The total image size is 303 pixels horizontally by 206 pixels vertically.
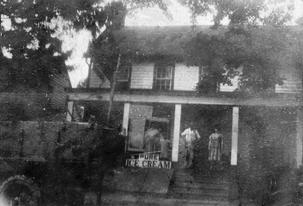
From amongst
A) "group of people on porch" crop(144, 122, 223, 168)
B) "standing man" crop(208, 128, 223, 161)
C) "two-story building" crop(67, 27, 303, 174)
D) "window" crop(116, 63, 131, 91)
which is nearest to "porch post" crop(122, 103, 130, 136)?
"two-story building" crop(67, 27, 303, 174)

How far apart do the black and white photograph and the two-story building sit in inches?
1.9

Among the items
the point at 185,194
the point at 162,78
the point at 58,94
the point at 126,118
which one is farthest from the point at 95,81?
the point at 185,194

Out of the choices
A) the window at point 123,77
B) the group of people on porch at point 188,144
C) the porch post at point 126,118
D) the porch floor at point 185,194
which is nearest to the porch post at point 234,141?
the group of people on porch at point 188,144

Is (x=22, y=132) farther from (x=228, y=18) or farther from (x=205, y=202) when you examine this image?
(x=228, y=18)

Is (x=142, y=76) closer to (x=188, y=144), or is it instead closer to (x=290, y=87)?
(x=188, y=144)

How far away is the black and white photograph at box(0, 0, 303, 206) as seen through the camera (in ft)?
35.0

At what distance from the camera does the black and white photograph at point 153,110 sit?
1067 centimetres

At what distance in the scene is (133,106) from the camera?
17.5 meters

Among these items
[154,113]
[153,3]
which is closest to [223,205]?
[154,113]

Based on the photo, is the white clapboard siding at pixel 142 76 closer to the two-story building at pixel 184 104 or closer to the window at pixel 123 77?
the two-story building at pixel 184 104

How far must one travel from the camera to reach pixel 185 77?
19.4 metres

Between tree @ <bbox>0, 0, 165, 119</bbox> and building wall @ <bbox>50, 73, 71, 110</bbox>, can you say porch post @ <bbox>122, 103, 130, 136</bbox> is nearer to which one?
tree @ <bbox>0, 0, 165, 119</bbox>

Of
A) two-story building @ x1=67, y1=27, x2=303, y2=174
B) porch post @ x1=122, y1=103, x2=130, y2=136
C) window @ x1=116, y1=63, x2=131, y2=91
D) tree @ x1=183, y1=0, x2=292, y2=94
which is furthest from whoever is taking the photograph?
window @ x1=116, y1=63, x2=131, y2=91

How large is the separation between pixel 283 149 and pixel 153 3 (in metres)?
8.82
